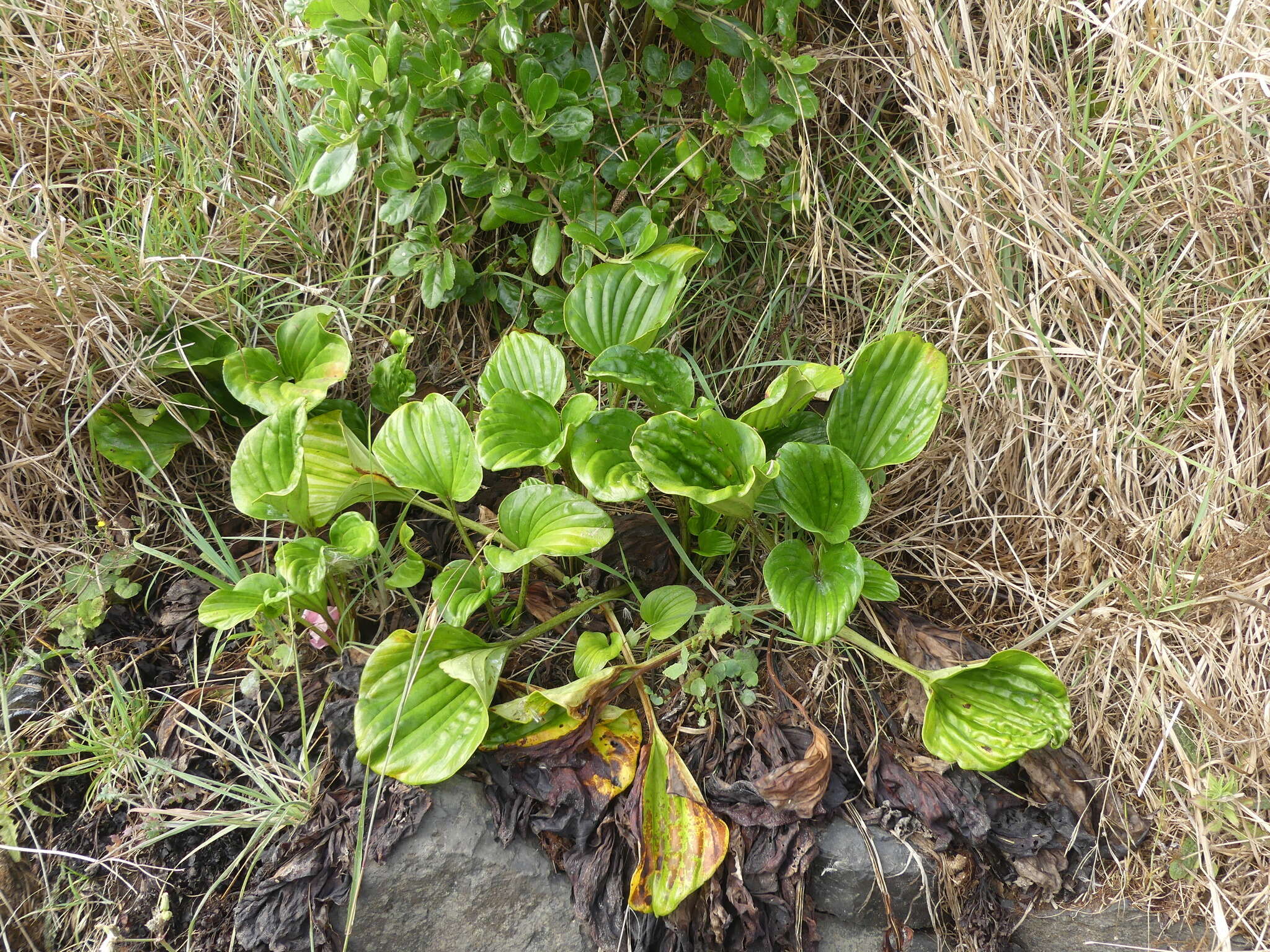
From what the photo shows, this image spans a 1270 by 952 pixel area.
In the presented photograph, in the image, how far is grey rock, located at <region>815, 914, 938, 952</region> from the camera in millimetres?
1267

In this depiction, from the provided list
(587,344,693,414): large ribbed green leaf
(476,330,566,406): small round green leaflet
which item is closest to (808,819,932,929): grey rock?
(587,344,693,414): large ribbed green leaf

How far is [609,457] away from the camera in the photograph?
1.26 meters

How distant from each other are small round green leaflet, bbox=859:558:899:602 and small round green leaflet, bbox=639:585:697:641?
26cm

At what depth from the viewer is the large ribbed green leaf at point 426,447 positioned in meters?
1.30

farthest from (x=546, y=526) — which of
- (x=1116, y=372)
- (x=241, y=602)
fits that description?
(x=1116, y=372)

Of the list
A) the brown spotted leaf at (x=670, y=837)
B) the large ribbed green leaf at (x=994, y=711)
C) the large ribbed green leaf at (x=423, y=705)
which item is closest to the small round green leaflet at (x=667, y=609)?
the brown spotted leaf at (x=670, y=837)

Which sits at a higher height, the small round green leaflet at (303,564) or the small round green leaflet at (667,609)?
the small round green leaflet at (303,564)

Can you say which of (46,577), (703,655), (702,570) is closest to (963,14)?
(702,570)

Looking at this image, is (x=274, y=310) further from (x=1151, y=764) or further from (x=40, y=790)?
(x=1151, y=764)

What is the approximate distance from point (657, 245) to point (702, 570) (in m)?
0.55

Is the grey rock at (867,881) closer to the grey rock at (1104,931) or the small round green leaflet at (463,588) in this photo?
the grey rock at (1104,931)

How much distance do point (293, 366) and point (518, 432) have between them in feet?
1.52

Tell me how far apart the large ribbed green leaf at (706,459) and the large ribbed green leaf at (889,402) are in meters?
0.17

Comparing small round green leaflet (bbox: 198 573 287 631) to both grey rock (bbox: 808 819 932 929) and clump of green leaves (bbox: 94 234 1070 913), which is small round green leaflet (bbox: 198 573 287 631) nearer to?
clump of green leaves (bbox: 94 234 1070 913)
